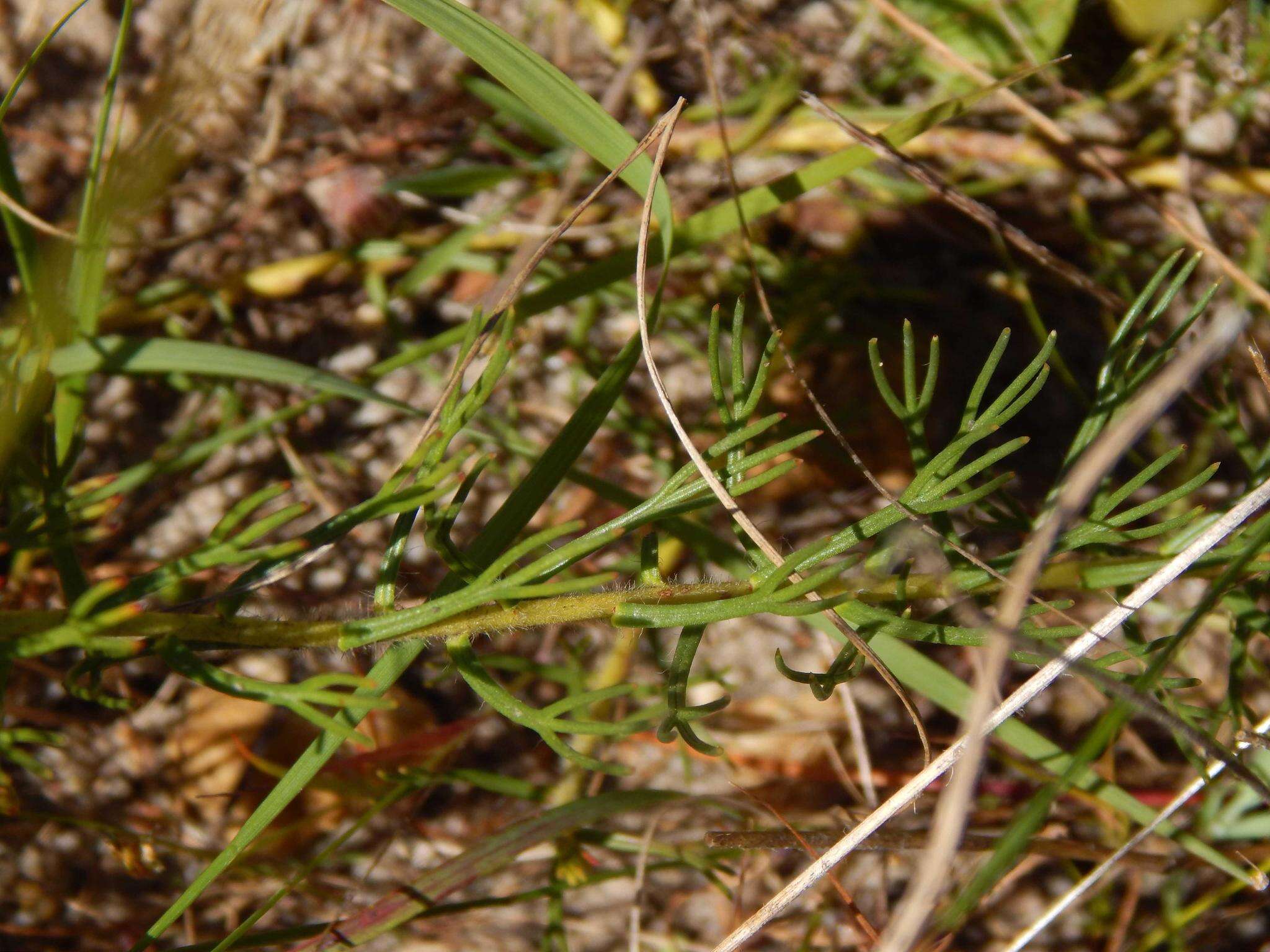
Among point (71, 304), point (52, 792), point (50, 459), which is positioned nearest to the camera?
point (50, 459)

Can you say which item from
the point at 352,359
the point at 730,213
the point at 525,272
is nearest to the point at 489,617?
the point at 525,272

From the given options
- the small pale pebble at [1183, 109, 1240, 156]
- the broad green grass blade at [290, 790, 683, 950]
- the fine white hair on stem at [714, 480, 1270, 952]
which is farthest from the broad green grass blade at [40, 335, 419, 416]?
the small pale pebble at [1183, 109, 1240, 156]

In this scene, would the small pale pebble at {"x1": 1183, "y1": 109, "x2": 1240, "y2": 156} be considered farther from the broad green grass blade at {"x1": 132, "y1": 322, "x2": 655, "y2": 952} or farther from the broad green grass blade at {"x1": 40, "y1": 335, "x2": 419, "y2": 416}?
the broad green grass blade at {"x1": 40, "y1": 335, "x2": 419, "y2": 416}

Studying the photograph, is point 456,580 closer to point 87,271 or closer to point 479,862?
point 479,862

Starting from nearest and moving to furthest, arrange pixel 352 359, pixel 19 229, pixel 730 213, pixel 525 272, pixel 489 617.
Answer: pixel 489 617
pixel 525 272
pixel 19 229
pixel 730 213
pixel 352 359

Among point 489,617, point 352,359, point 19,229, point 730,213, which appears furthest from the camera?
point 352,359

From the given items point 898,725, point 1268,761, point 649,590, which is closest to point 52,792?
point 649,590

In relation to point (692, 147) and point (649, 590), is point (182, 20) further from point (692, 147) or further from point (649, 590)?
point (649, 590)
